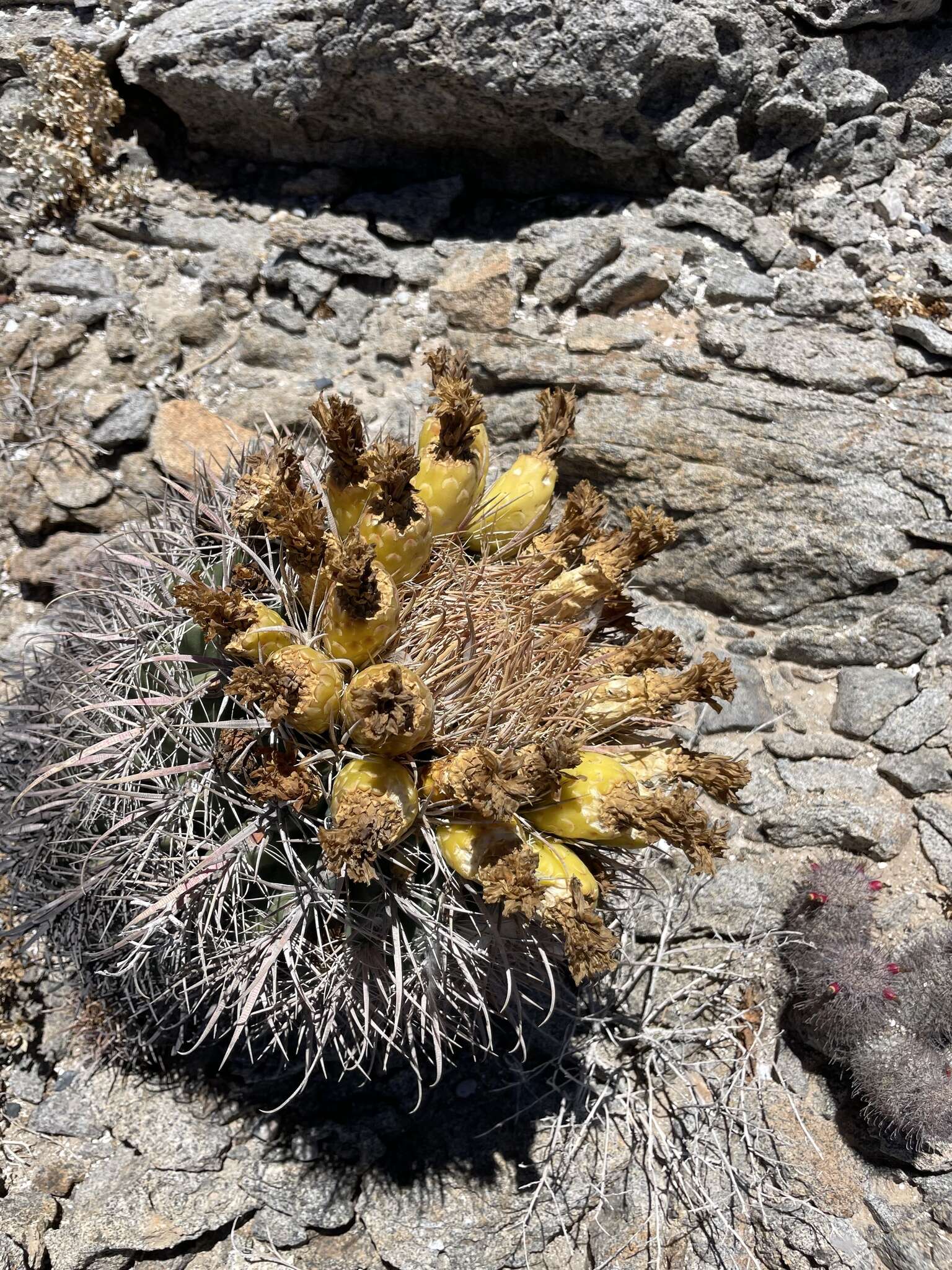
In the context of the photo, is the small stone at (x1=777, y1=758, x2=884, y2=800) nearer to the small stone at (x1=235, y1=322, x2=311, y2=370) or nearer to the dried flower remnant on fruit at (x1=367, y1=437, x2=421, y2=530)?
the dried flower remnant on fruit at (x1=367, y1=437, x2=421, y2=530)

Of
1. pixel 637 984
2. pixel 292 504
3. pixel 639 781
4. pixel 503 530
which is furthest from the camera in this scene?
pixel 637 984

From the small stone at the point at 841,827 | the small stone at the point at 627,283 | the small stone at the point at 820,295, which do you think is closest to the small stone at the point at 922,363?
the small stone at the point at 820,295

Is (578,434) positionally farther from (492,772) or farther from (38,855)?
(38,855)

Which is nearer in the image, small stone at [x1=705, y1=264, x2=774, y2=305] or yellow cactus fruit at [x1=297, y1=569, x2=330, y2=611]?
yellow cactus fruit at [x1=297, y1=569, x2=330, y2=611]

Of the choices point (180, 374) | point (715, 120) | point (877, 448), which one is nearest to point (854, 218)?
point (715, 120)

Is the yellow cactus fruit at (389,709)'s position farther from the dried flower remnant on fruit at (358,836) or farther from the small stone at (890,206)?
the small stone at (890,206)

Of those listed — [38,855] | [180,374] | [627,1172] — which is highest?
[180,374]

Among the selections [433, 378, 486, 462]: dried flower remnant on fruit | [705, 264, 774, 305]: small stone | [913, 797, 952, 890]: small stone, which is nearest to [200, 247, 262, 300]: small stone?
[705, 264, 774, 305]: small stone
